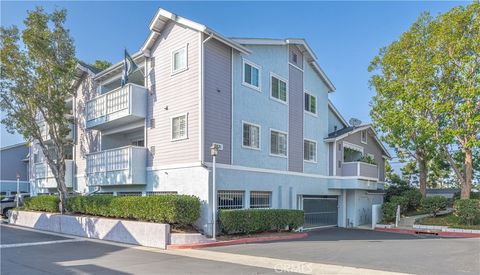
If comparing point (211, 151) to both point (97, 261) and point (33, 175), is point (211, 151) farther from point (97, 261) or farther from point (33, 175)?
point (33, 175)

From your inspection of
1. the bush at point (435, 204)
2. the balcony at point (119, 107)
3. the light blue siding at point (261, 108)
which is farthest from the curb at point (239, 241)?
the bush at point (435, 204)

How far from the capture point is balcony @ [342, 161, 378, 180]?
23297 mm

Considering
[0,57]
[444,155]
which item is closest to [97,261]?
[0,57]

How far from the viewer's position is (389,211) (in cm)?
2416

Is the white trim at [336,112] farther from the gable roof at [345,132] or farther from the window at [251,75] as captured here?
the window at [251,75]

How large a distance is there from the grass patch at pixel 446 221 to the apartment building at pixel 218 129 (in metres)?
3.85

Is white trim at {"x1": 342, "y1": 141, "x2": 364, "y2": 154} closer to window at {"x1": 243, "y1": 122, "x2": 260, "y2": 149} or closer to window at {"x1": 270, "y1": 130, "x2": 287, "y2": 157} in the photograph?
window at {"x1": 270, "y1": 130, "x2": 287, "y2": 157}

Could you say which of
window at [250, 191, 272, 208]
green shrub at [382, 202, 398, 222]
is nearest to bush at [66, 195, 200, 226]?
window at [250, 191, 272, 208]

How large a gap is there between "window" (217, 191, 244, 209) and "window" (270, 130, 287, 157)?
3.28 m

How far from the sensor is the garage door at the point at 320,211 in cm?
2184

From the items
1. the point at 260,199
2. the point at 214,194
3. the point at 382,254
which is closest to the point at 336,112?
the point at 260,199

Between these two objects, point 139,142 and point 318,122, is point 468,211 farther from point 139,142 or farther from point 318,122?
point 139,142

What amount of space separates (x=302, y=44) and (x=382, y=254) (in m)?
12.8

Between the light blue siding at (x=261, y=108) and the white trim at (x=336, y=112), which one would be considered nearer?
the light blue siding at (x=261, y=108)
